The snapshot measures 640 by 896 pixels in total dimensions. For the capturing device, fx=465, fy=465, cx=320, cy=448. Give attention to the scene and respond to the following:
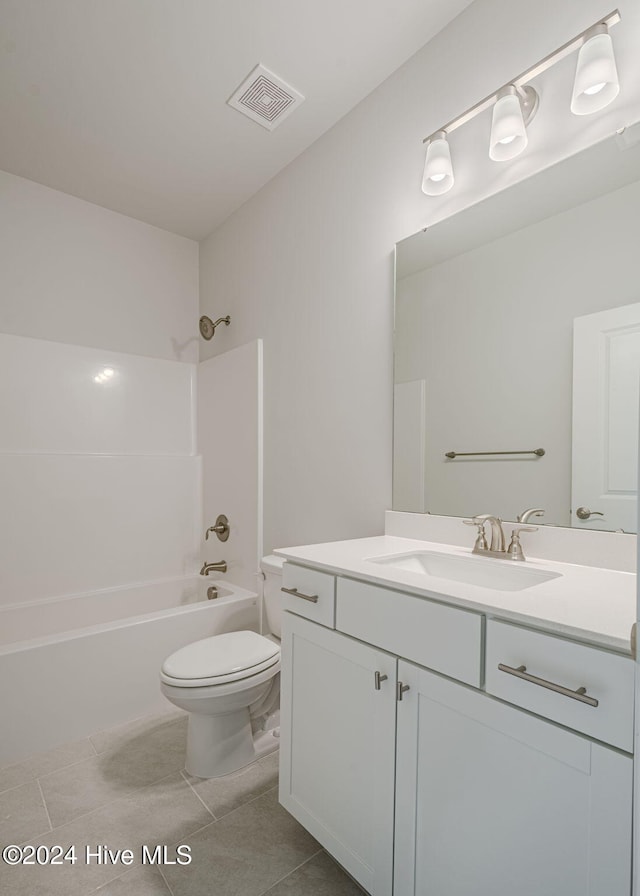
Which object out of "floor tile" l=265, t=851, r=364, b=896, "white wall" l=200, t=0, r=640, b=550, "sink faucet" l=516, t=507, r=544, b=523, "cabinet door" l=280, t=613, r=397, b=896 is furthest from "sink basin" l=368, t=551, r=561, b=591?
"floor tile" l=265, t=851, r=364, b=896

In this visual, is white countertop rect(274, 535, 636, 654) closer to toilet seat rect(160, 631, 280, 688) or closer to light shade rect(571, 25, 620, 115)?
toilet seat rect(160, 631, 280, 688)

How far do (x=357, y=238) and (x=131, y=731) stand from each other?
7.52ft

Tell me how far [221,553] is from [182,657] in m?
1.10

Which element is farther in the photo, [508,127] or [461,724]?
[508,127]

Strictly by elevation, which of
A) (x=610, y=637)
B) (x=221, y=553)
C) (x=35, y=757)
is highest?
(x=610, y=637)

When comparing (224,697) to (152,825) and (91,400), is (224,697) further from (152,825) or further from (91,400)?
(91,400)

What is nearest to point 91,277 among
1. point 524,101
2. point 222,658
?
point 222,658

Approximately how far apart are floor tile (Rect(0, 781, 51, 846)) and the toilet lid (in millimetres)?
543

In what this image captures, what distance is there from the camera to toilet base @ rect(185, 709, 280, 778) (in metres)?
1.69

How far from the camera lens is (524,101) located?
1.35 metres

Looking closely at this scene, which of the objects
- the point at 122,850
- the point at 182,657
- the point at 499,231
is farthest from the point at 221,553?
the point at 499,231

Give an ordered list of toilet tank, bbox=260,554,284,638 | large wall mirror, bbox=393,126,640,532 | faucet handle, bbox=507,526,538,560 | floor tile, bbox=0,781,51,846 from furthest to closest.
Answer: toilet tank, bbox=260,554,284,638 < floor tile, bbox=0,781,51,846 < faucet handle, bbox=507,526,538,560 < large wall mirror, bbox=393,126,640,532

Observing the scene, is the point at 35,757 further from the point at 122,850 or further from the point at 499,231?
the point at 499,231

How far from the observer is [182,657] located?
67.9 inches
